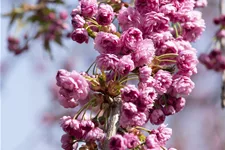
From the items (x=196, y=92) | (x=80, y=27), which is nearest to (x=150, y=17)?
(x=80, y=27)

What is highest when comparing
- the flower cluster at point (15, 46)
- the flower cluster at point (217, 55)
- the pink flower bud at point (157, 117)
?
the flower cluster at point (15, 46)

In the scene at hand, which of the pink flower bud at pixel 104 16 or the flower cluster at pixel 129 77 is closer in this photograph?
the flower cluster at pixel 129 77

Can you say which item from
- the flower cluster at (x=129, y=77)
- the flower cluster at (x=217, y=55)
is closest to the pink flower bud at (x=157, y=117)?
the flower cluster at (x=129, y=77)

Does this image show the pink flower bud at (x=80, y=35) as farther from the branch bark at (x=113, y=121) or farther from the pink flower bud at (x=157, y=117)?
the pink flower bud at (x=157, y=117)

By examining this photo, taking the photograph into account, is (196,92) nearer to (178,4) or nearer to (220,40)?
(220,40)

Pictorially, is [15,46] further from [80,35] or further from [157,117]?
[157,117]

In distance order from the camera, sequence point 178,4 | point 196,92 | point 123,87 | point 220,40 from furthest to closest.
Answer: point 196,92, point 220,40, point 178,4, point 123,87
